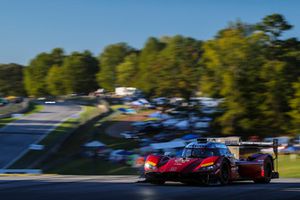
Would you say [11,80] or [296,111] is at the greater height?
[11,80]

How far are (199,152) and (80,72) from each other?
134836mm

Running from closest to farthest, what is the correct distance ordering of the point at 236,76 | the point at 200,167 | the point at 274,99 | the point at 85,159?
the point at 200,167 → the point at 85,159 → the point at 274,99 → the point at 236,76

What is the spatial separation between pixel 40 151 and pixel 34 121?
2469cm

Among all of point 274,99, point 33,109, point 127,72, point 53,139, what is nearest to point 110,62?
point 127,72

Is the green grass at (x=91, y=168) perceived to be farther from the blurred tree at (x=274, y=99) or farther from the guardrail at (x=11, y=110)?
the guardrail at (x=11, y=110)

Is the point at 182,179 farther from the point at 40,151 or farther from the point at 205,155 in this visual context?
the point at 40,151

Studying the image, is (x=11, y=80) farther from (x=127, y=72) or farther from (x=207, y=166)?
(x=207, y=166)

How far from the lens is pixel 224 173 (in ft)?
54.2

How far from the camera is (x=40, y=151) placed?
5362 cm

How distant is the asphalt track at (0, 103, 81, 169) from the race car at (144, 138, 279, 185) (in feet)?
114

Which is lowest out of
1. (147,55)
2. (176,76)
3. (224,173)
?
(224,173)

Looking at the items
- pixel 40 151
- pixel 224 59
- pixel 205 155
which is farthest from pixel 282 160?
pixel 224 59

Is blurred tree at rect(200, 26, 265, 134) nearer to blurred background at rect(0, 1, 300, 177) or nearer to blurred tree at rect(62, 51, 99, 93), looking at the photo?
blurred background at rect(0, 1, 300, 177)

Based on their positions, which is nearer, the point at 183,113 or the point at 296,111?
the point at 296,111
